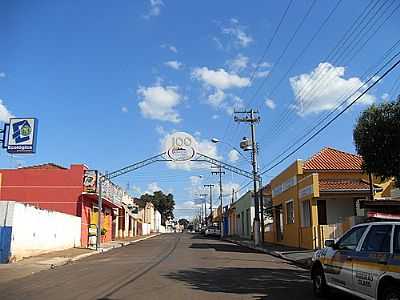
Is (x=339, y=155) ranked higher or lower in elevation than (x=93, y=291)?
higher

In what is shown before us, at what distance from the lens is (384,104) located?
16484 millimetres

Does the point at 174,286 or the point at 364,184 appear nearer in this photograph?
the point at 174,286

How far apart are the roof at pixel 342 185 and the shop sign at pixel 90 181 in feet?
55.3

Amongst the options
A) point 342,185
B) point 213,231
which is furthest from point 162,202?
point 342,185

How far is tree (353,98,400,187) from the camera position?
627 inches

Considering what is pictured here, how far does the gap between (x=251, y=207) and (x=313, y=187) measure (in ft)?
96.6

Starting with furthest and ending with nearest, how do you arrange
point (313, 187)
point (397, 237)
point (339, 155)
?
1. point (339, 155)
2. point (313, 187)
3. point (397, 237)

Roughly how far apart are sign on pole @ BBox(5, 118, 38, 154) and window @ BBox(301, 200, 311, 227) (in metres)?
16.5

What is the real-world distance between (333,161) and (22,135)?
19.3 meters

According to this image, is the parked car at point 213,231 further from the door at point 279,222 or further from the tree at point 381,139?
the tree at point 381,139

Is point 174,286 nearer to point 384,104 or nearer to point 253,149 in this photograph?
point 384,104

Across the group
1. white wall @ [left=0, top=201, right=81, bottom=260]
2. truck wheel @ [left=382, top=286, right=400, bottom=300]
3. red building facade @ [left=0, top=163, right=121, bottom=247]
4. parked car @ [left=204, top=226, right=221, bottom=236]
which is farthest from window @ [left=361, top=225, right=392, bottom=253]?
parked car @ [left=204, top=226, right=221, bottom=236]

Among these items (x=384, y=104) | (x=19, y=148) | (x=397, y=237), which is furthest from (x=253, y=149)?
(x=397, y=237)

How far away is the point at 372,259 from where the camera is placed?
941 cm
